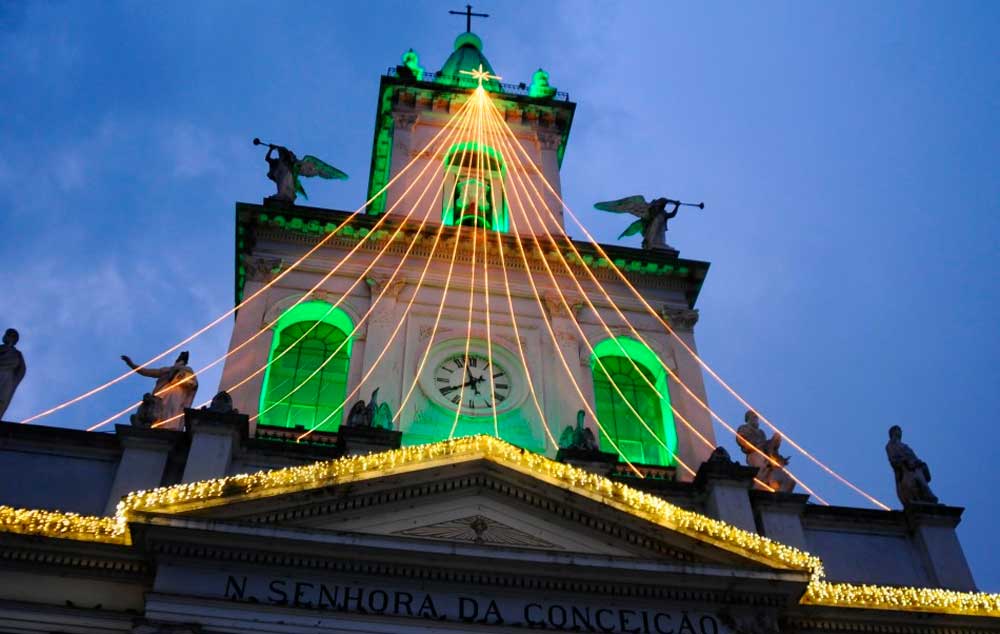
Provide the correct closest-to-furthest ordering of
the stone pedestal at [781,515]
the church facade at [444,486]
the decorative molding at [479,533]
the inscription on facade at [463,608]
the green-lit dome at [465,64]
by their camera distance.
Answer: the inscription on facade at [463,608] < the church facade at [444,486] < the decorative molding at [479,533] < the stone pedestal at [781,515] < the green-lit dome at [465,64]

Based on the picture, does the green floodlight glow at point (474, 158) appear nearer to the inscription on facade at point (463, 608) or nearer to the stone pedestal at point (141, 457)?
the stone pedestal at point (141, 457)

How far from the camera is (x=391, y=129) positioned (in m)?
32.4

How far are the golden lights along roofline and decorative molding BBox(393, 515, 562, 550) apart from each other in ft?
2.98

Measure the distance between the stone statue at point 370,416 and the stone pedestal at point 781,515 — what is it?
6.85 metres

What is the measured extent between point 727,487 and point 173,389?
10084 millimetres

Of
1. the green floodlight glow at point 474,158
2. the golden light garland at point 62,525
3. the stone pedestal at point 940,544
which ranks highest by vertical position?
the green floodlight glow at point 474,158

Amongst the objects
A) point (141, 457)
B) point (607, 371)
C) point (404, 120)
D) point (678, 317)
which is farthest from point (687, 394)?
point (404, 120)

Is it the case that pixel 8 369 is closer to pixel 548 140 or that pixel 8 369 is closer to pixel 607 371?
pixel 607 371

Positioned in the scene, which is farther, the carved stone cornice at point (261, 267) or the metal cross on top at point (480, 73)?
the metal cross on top at point (480, 73)

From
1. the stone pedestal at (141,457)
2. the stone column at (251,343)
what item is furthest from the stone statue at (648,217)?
the stone pedestal at (141,457)

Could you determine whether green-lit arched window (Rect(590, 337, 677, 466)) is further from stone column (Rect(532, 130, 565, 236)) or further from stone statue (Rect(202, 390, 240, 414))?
stone statue (Rect(202, 390, 240, 414))

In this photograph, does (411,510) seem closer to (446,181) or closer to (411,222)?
(411,222)

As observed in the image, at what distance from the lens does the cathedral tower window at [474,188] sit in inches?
1134

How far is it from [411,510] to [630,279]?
1153 cm
